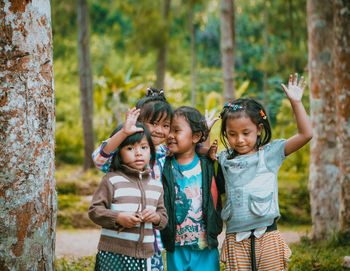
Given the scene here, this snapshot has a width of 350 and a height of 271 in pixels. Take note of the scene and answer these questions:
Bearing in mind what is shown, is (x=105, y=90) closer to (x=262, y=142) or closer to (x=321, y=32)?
(x=321, y=32)

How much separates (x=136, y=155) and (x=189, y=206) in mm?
528

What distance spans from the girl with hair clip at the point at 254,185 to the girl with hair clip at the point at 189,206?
0.11 metres

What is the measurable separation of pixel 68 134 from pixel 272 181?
12541mm

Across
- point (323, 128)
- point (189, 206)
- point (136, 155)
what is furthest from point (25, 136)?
point (323, 128)

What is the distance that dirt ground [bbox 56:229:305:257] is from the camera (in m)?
5.18

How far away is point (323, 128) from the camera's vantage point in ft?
17.0

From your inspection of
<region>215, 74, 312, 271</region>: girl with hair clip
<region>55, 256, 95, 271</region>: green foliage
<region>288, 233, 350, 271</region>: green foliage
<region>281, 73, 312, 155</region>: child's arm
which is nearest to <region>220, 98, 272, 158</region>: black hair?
<region>215, 74, 312, 271</region>: girl with hair clip

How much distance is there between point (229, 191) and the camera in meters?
2.59

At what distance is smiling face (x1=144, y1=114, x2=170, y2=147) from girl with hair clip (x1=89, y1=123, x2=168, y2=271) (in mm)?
260

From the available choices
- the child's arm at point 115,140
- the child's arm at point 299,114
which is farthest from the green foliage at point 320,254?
the child's arm at point 115,140

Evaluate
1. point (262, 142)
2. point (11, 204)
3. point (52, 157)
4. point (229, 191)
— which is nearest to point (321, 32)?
point (262, 142)

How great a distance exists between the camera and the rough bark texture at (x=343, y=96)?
4.78 metres

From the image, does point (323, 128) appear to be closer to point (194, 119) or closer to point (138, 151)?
point (194, 119)

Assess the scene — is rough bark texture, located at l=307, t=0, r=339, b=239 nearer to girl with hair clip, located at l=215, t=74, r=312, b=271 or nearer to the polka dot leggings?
girl with hair clip, located at l=215, t=74, r=312, b=271
